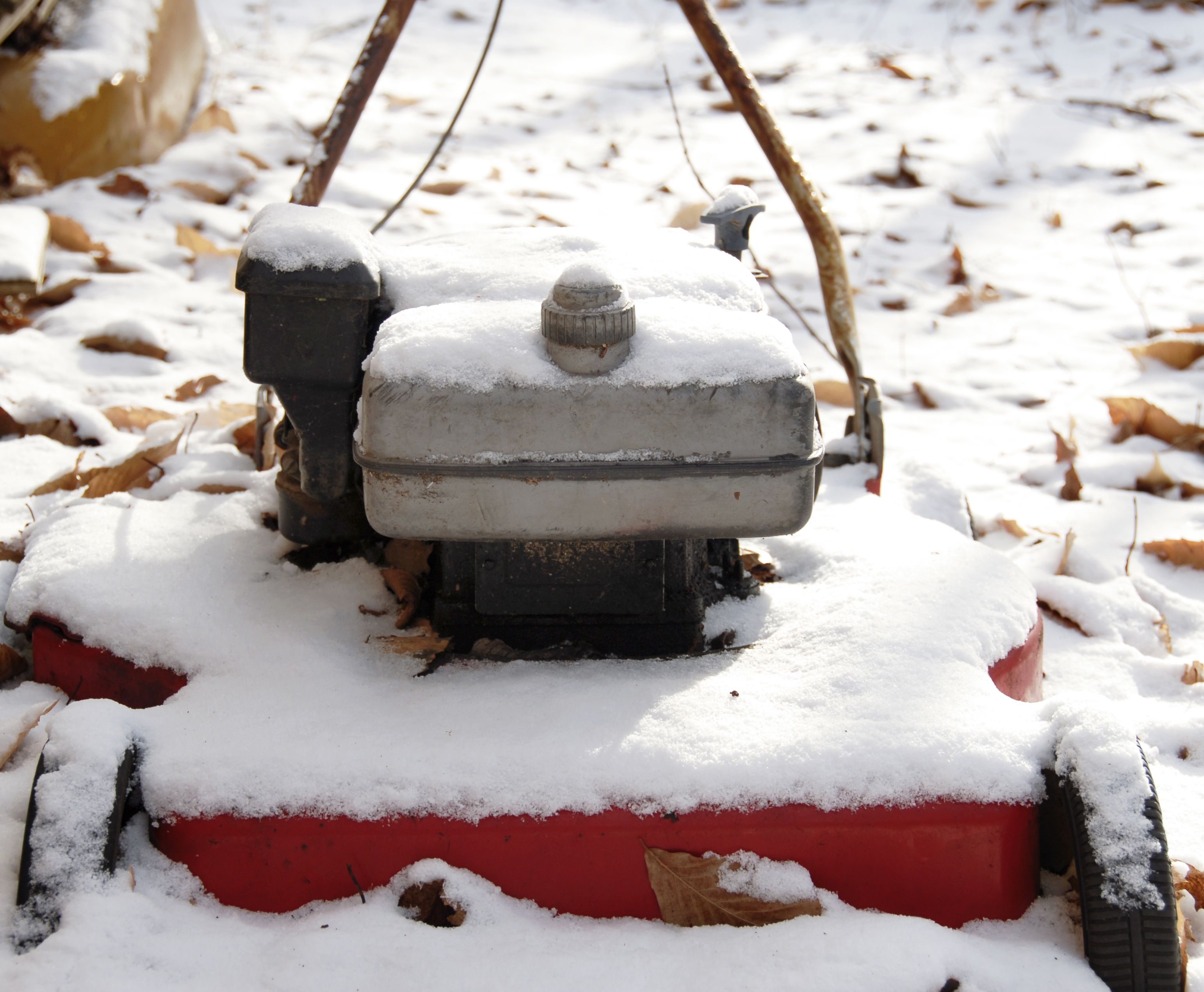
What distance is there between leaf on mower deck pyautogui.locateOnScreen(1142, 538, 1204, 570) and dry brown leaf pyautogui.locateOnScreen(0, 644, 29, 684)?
6.27ft

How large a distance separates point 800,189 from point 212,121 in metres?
2.88

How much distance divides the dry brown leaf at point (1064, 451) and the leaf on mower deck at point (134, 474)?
5.77 ft

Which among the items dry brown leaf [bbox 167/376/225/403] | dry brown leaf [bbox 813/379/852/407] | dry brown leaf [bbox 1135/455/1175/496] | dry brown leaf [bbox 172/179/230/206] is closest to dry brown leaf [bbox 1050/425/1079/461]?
dry brown leaf [bbox 1135/455/1175/496]

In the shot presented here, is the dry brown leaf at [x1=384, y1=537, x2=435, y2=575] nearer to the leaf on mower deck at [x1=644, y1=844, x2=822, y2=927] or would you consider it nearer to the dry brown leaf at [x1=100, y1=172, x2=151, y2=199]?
the leaf on mower deck at [x1=644, y1=844, x2=822, y2=927]

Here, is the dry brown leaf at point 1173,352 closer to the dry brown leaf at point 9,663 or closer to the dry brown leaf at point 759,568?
the dry brown leaf at point 759,568

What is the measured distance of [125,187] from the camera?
3438 mm

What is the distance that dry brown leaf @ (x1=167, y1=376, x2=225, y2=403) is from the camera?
2.51 metres

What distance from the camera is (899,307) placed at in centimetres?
340

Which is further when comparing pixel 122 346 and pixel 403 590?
pixel 122 346

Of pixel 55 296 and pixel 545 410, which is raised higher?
pixel 545 410

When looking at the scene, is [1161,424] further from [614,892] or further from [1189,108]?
[1189,108]

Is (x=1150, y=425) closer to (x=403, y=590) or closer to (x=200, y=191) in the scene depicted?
(x=403, y=590)

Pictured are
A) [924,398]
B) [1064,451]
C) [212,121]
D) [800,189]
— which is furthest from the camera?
[212,121]

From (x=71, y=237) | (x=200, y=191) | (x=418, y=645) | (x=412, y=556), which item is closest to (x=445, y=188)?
(x=200, y=191)
